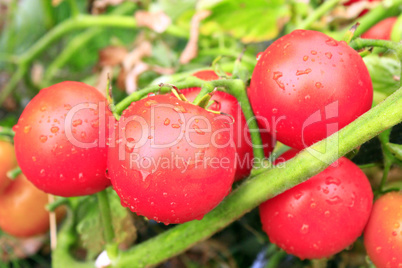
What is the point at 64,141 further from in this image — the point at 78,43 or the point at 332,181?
the point at 78,43

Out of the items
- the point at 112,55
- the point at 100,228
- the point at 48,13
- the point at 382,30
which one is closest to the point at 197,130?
the point at 100,228

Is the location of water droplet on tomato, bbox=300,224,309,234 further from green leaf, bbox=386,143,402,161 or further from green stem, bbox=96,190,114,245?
green stem, bbox=96,190,114,245

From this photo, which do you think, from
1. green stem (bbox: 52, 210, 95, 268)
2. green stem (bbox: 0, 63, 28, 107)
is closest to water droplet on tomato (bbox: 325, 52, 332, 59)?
green stem (bbox: 52, 210, 95, 268)

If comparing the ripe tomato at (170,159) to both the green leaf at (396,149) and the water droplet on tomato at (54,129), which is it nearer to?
the water droplet on tomato at (54,129)

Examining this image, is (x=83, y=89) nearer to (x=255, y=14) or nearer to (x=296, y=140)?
(x=296, y=140)

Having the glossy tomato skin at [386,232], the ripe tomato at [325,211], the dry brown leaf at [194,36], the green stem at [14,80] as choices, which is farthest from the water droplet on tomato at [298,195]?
the green stem at [14,80]

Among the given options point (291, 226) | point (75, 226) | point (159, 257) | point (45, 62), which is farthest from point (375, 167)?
point (45, 62)

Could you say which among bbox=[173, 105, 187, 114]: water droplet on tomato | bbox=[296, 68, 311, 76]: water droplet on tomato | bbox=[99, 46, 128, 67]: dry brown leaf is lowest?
bbox=[99, 46, 128, 67]: dry brown leaf

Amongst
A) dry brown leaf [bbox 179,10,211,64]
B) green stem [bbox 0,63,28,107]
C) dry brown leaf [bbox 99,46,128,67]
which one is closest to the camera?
dry brown leaf [bbox 179,10,211,64]
